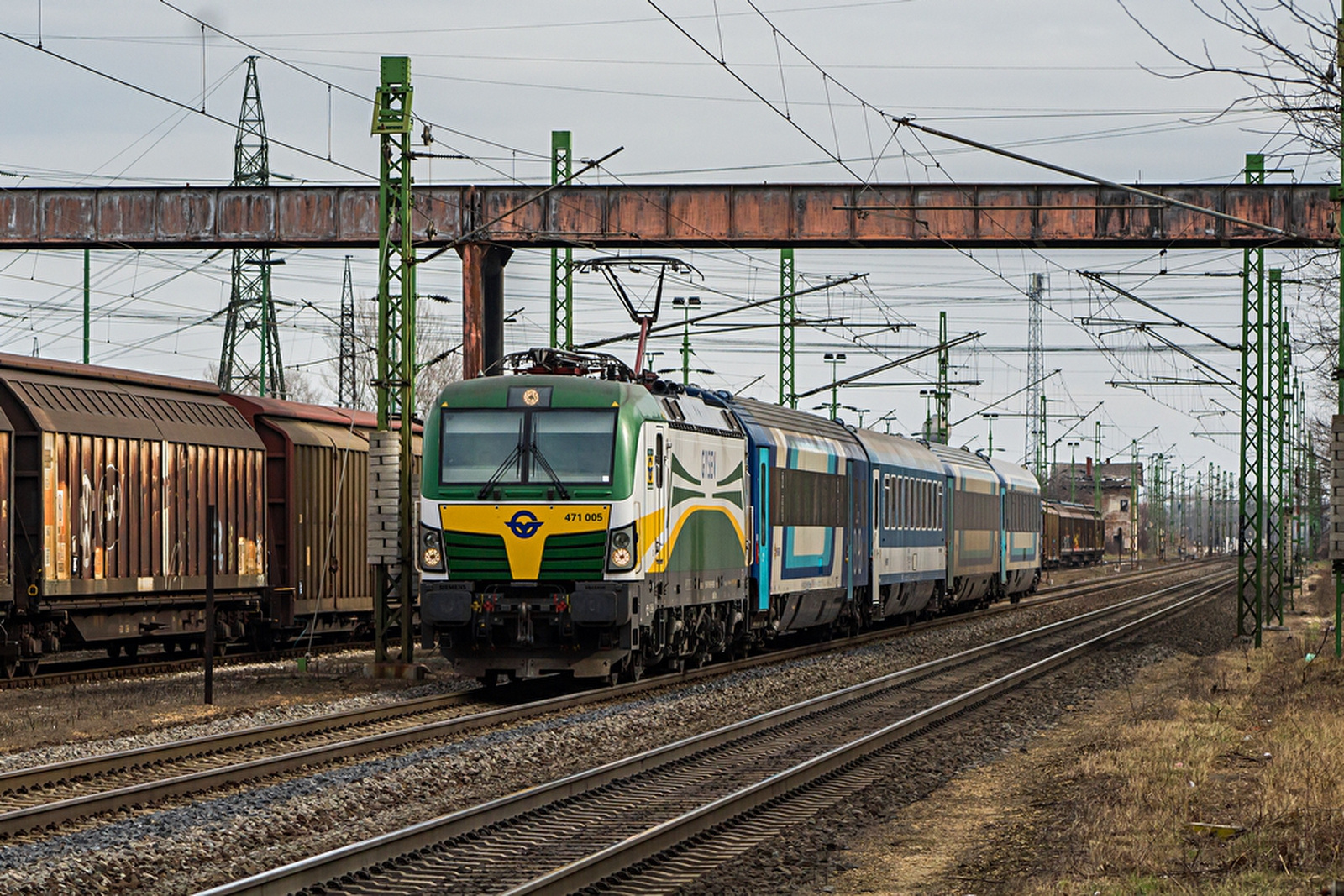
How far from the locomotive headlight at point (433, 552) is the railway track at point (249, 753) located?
4.74ft

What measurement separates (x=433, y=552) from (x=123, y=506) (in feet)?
19.1

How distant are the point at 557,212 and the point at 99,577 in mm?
18909

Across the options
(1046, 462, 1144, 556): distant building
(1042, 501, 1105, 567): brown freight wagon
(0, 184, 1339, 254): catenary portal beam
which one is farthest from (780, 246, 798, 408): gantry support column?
(1046, 462, 1144, 556): distant building

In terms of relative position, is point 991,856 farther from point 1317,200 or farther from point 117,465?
point 1317,200

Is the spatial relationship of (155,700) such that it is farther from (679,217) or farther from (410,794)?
(679,217)

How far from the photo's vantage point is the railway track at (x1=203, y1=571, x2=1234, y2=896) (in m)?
9.63

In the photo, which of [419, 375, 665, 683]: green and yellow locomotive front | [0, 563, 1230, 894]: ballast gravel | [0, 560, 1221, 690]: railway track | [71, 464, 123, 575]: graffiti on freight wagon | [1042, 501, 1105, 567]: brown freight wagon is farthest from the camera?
[1042, 501, 1105, 567]: brown freight wagon

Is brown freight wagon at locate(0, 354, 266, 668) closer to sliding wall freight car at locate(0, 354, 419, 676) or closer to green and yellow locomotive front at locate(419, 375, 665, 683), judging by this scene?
sliding wall freight car at locate(0, 354, 419, 676)

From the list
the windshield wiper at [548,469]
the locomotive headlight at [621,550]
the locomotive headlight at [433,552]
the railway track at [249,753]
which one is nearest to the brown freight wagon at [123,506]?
the locomotive headlight at [433,552]

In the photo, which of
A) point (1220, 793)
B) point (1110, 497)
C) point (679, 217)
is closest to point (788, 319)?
point (679, 217)

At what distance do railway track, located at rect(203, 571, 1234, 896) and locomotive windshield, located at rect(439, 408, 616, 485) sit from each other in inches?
136

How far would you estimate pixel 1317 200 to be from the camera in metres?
37.4

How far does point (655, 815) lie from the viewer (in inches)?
469

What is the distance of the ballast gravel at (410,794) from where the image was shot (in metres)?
9.96
